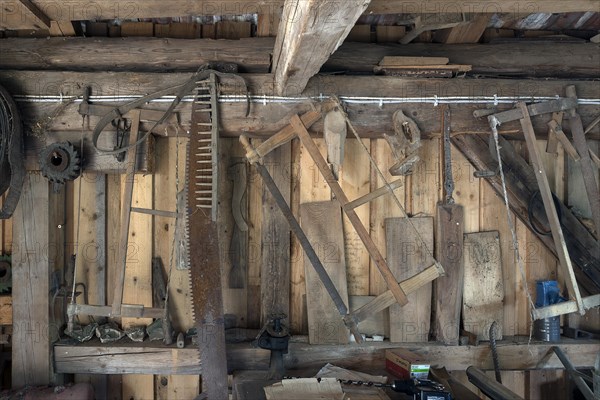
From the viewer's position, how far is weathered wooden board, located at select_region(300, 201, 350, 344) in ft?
10.1

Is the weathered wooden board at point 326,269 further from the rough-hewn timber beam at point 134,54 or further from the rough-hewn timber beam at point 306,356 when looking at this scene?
the rough-hewn timber beam at point 134,54

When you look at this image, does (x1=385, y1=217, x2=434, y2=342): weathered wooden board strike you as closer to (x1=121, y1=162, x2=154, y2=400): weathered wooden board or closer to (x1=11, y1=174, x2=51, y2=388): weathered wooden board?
(x1=121, y1=162, x2=154, y2=400): weathered wooden board

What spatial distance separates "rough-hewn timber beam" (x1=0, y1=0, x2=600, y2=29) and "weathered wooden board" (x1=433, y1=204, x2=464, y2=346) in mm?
1173

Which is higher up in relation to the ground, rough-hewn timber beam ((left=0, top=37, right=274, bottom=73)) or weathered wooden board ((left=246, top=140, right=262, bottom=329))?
rough-hewn timber beam ((left=0, top=37, right=274, bottom=73))

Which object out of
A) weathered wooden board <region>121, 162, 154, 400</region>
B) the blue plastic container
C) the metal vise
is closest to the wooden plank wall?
weathered wooden board <region>121, 162, 154, 400</region>

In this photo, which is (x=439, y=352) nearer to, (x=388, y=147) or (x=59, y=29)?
(x=388, y=147)

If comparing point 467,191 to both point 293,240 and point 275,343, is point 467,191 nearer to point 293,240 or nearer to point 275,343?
point 293,240

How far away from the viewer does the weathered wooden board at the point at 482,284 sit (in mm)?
3176

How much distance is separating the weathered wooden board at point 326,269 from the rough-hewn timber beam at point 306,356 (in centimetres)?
9

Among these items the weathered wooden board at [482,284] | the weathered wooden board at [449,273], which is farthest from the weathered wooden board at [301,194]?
the weathered wooden board at [482,284]

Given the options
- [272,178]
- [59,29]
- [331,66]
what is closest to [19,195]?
[59,29]

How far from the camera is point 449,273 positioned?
123 inches

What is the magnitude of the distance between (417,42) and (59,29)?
84.8 inches

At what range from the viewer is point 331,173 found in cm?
282
